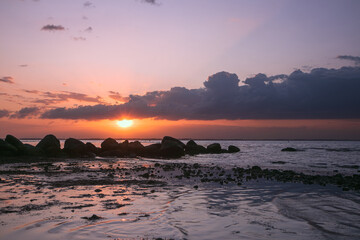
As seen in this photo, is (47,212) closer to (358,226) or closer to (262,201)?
(262,201)

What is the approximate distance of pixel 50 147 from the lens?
137 ft

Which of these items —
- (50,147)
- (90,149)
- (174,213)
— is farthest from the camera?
(90,149)

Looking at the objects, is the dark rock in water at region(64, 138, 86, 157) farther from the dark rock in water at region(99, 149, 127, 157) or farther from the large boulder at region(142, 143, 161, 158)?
the large boulder at region(142, 143, 161, 158)

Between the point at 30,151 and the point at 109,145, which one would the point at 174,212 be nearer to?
the point at 30,151

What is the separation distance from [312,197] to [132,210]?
30.2 ft

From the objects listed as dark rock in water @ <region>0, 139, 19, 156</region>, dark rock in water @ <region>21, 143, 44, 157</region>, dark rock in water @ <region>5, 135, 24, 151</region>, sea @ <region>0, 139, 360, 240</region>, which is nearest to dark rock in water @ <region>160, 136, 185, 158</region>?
dark rock in water @ <region>21, 143, 44, 157</region>

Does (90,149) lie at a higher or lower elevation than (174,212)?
lower

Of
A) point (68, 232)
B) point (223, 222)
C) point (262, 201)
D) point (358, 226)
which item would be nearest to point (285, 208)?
point (262, 201)

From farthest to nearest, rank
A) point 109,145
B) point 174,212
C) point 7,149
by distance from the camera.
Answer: point 109,145, point 7,149, point 174,212

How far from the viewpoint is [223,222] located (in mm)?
8602

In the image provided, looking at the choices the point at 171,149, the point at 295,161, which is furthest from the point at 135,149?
the point at 295,161

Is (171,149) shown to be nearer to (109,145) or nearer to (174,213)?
(109,145)

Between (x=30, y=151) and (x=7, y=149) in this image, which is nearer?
(x=7, y=149)

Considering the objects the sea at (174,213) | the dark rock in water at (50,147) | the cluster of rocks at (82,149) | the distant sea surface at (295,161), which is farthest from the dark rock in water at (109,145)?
the sea at (174,213)
